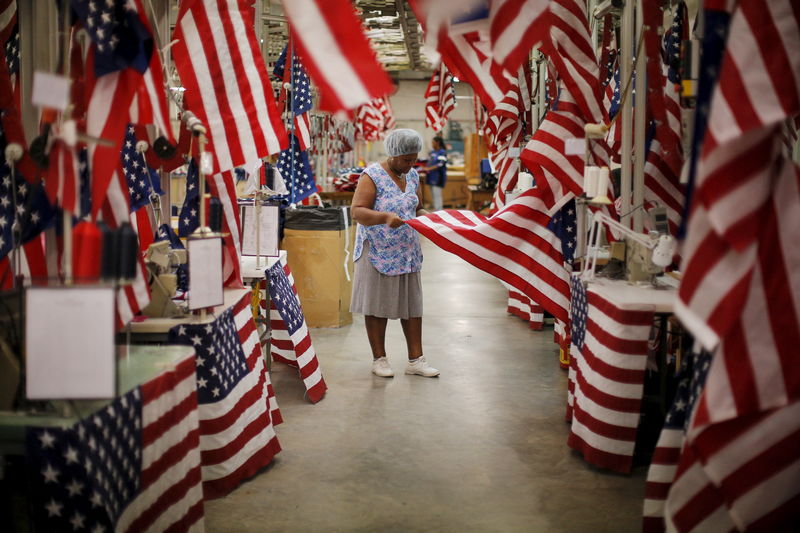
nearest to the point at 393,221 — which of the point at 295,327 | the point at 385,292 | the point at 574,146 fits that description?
the point at 385,292

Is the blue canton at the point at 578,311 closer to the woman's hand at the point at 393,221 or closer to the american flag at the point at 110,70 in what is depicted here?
the woman's hand at the point at 393,221

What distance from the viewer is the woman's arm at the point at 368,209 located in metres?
5.89

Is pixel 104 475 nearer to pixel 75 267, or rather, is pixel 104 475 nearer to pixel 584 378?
pixel 75 267

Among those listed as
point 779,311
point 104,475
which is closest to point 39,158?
point 104,475

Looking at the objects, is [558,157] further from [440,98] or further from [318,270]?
[440,98]

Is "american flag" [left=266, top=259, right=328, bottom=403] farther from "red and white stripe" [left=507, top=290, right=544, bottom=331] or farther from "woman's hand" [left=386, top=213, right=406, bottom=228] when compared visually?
"red and white stripe" [left=507, top=290, right=544, bottom=331]

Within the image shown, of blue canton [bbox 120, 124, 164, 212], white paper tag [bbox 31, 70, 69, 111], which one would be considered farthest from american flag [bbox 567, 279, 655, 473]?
white paper tag [bbox 31, 70, 69, 111]

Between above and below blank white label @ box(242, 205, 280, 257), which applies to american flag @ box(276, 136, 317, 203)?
above

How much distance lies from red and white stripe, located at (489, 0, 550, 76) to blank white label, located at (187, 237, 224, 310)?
1.47m

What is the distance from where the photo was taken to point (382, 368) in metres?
6.35

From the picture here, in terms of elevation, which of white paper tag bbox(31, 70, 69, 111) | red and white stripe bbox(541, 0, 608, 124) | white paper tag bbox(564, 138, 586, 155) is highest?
red and white stripe bbox(541, 0, 608, 124)

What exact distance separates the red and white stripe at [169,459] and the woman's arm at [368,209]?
9.34 ft

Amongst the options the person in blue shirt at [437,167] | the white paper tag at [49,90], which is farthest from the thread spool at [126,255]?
the person in blue shirt at [437,167]

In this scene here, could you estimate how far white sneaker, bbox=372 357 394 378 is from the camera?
6320 millimetres
